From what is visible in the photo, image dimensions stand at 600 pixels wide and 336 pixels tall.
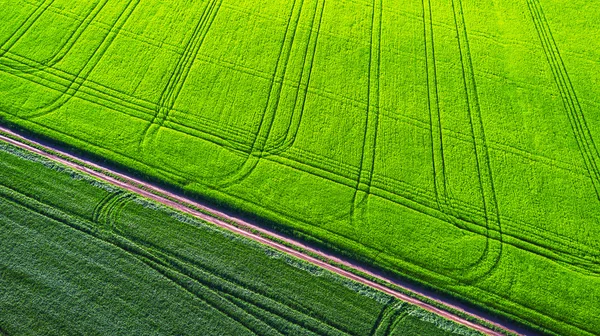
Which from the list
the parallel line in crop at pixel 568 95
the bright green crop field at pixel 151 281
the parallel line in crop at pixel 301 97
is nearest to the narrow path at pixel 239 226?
the bright green crop field at pixel 151 281

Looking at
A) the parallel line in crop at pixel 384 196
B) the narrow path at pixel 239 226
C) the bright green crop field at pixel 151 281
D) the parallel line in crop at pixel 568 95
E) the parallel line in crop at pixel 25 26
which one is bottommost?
the bright green crop field at pixel 151 281

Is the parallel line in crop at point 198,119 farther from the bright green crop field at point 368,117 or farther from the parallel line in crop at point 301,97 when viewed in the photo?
the parallel line in crop at point 301,97

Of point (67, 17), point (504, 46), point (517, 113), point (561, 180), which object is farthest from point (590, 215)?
point (67, 17)

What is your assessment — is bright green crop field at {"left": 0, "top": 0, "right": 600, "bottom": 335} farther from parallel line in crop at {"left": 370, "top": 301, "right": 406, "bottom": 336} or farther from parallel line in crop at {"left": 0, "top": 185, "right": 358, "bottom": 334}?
parallel line in crop at {"left": 0, "top": 185, "right": 358, "bottom": 334}

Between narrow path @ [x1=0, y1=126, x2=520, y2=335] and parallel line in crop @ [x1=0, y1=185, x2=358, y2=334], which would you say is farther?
narrow path @ [x1=0, y1=126, x2=520, y2=335]

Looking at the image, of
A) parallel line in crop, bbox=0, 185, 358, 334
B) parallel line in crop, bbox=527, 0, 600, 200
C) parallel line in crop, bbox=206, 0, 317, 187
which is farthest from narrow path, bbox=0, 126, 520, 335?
parallel line in crop, bbox=527, 0, 600, 200

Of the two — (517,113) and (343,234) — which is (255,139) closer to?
(343,234)

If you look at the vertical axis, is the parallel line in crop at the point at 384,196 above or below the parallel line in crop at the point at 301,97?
below

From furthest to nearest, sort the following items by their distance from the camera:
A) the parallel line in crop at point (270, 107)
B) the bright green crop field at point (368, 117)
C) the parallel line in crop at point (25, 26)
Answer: the parallel line in crop at point (25, 26) → the parallel line in crop at point (270, 107) → the bright green crop field at point (368, 117)
